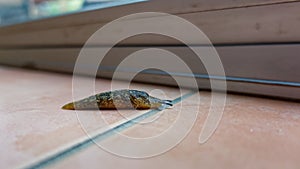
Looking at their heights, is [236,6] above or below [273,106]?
above

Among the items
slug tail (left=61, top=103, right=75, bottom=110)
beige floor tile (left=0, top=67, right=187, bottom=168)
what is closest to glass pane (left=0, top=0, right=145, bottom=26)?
beige floor tile (left=0, top=67, right=187, bottom=168)

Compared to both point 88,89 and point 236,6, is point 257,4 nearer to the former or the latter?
point 236,6

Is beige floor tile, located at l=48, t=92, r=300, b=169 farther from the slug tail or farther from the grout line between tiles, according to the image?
the slug tail

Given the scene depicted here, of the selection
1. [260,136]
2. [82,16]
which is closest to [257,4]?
[260,136]

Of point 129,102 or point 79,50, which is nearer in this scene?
point 129,102

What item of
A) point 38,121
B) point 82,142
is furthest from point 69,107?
point 82,142

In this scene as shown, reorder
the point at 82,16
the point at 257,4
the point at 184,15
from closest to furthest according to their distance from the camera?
1. the point at 257,4
2. the point at 184,15
3. the point at 82,16

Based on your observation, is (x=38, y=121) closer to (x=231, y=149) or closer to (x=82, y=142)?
(x=82, y=142)

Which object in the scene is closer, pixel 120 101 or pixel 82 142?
pixel 82 142
